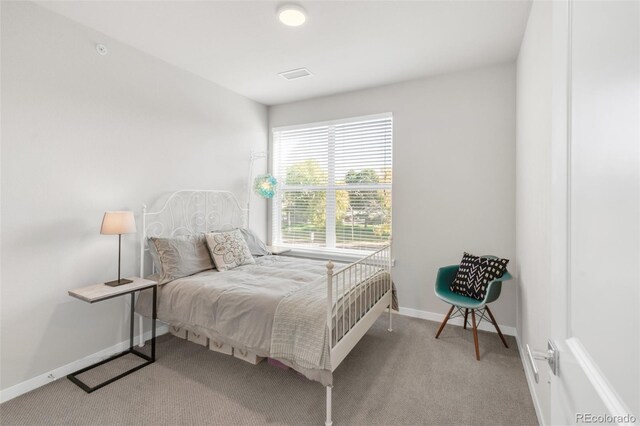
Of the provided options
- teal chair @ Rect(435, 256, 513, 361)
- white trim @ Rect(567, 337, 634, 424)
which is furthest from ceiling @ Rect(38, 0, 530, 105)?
white trim @ Rect(567, 337, 634, 424)

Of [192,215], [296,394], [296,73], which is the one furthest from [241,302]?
[296,73]

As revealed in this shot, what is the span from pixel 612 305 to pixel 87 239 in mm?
3224

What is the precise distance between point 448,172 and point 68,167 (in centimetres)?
356

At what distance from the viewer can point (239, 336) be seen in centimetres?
226

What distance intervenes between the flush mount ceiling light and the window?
1698 millimetres

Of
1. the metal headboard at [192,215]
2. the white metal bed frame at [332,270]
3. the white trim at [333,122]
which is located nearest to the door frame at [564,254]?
the white metal bed frame at [332,270]

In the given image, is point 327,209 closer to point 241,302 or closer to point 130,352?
point 241,302

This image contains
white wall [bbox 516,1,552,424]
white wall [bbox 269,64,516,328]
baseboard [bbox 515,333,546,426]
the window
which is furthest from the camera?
the window

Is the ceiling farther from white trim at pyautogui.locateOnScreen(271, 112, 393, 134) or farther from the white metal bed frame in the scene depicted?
the white metal bed frame

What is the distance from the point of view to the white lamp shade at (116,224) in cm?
247

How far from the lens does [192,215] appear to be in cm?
357

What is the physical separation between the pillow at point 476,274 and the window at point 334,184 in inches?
39.6

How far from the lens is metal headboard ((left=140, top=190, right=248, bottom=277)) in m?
3.13

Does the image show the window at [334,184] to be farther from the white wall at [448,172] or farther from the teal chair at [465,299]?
the teal chair at [465,299]
